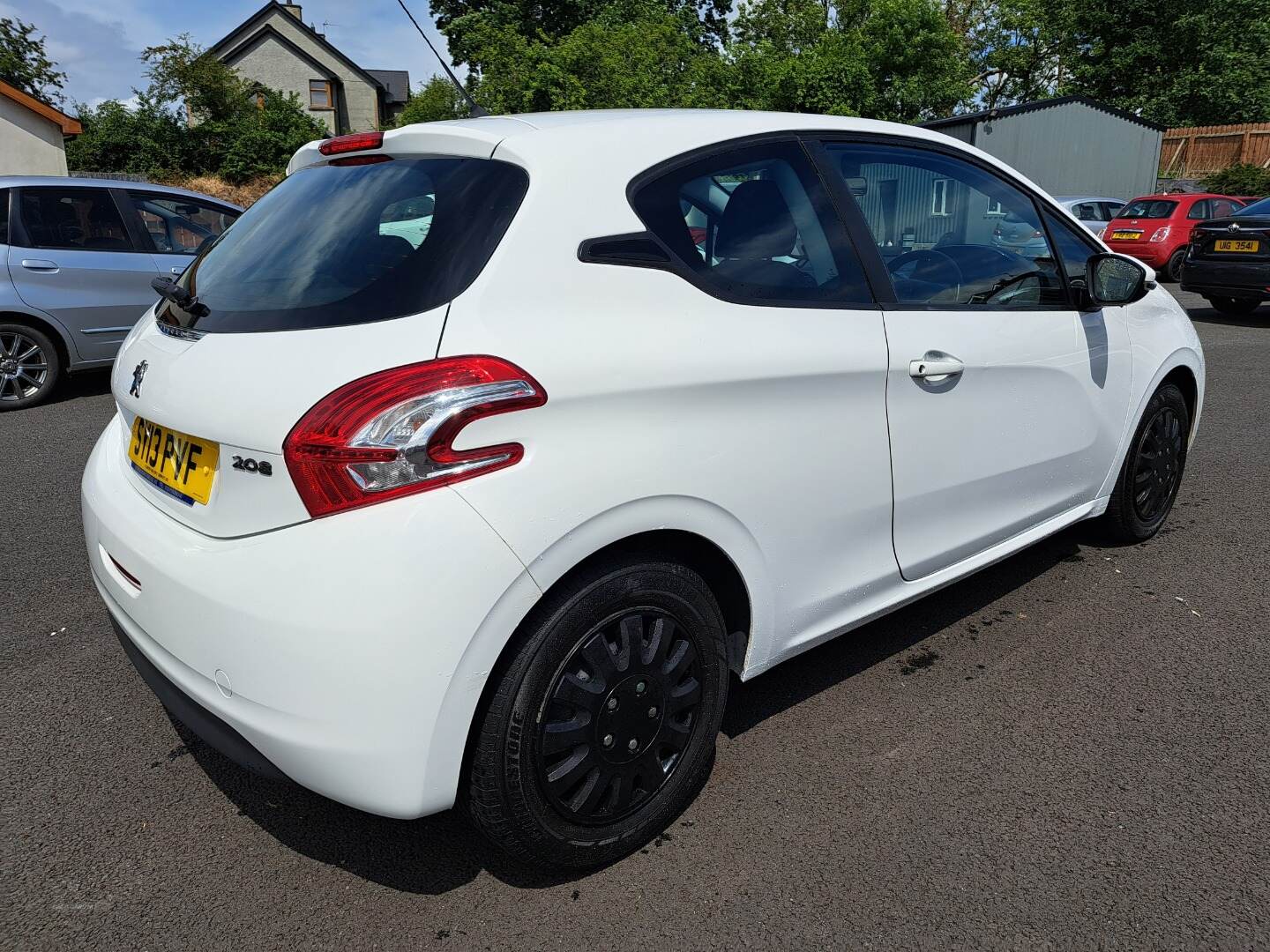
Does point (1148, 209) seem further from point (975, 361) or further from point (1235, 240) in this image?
point (975, 361)

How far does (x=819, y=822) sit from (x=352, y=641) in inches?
50.1

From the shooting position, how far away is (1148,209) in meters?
16.1

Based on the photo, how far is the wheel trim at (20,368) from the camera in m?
6.93

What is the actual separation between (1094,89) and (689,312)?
38738 mm

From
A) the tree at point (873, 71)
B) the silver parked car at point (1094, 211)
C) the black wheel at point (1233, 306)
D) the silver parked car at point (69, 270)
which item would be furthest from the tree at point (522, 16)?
the silver parked car at point (69, 270)

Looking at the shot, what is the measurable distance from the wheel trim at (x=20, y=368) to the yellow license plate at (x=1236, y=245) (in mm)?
12094

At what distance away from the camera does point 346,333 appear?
1.87 m

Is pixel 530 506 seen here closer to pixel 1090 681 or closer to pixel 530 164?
pixel 530 164

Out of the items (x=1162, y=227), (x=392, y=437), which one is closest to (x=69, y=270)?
(x=392, y=437)

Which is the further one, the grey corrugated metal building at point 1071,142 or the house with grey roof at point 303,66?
the house with grey roof at point 303,66

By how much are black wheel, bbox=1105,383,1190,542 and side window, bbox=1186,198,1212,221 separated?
14186 mm

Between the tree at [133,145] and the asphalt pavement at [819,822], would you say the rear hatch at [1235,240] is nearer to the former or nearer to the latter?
the asphalt pavement at [819,822]

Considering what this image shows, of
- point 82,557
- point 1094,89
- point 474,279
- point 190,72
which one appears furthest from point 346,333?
point 190,72

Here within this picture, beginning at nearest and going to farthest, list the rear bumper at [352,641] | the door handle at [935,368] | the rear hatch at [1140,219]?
the rear bumper at [352,641] < the door handle at [935,368] < the rear hatch at [1140,219]
